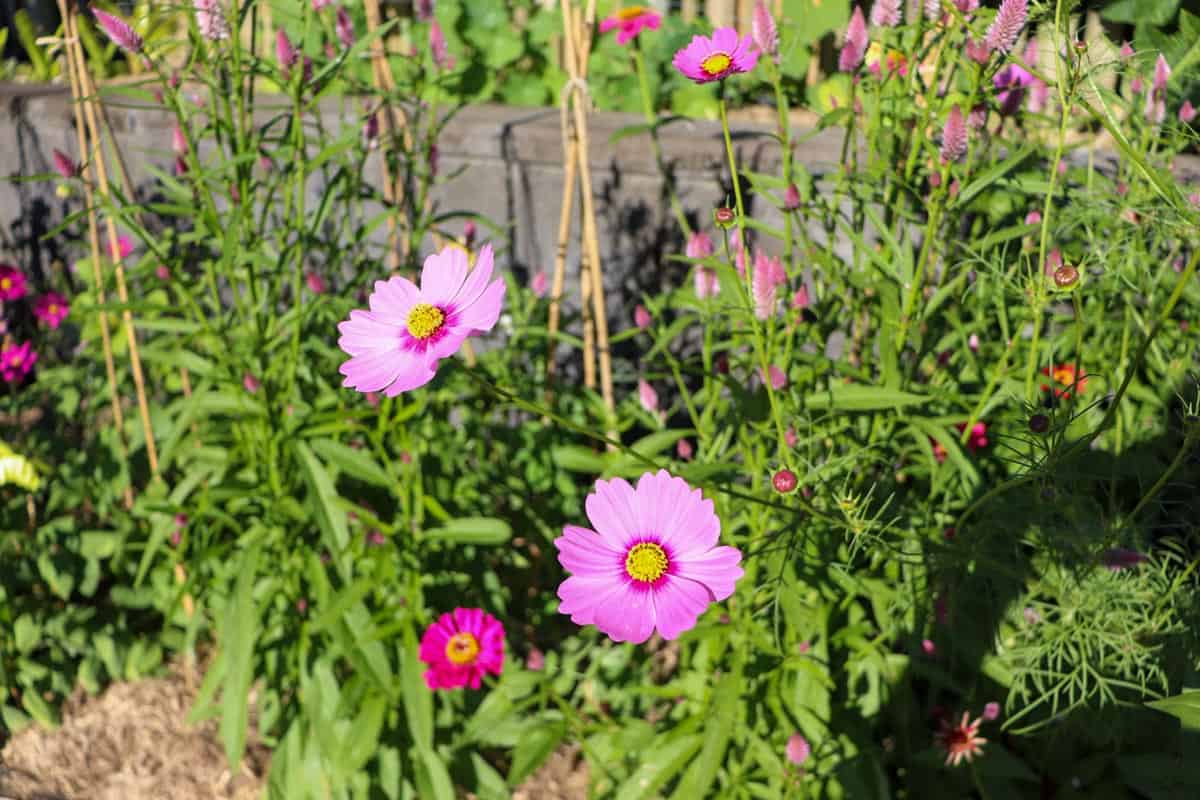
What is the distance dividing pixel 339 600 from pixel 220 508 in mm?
282

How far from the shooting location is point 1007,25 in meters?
1.02

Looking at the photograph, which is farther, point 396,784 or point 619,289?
point 619,289

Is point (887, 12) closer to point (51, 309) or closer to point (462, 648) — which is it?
point (462, 648)

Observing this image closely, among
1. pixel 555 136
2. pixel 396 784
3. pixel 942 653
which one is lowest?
pixel 396 784

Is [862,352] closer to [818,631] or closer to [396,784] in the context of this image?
[818,631]

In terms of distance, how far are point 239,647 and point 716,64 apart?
3.77ft

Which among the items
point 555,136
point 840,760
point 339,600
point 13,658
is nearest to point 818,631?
point 840,760

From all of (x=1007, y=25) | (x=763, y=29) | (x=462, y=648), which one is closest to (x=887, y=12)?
(x=763, y=29)

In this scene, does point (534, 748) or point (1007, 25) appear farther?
point (534, 748)

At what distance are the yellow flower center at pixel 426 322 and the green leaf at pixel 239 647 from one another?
84 centimetres

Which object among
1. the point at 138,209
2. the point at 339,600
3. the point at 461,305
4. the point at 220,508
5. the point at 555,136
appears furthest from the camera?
the point at 555,136

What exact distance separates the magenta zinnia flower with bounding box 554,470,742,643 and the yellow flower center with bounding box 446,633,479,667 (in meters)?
0.82

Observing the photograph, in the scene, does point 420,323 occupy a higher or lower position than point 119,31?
lower

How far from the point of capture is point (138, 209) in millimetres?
1415
